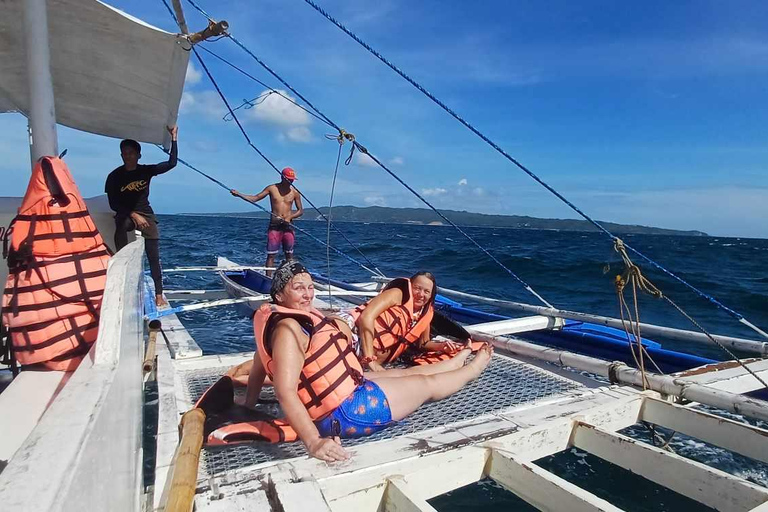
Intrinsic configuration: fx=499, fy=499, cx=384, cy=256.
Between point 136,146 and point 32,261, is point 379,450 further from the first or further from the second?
point 136,146

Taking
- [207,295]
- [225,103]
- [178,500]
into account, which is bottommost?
[207,295]

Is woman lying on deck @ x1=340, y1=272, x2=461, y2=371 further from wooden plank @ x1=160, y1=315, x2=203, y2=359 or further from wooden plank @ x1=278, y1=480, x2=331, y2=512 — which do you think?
wooden plank @ x1=278, y1=480, x2=331, y2=512

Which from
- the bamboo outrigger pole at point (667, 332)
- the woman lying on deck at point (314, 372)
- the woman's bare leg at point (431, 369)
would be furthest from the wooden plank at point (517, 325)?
the woman lying on deck at point (314, 372)

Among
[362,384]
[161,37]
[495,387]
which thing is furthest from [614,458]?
[161,37]

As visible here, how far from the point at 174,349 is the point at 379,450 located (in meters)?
2.79

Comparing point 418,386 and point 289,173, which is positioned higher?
point 289,173

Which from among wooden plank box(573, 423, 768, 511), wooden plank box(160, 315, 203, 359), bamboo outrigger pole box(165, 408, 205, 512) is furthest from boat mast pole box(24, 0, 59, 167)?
wooden plank box(573, 423, 768, 511)

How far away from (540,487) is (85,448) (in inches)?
87.2

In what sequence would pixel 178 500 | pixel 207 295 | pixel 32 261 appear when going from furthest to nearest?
pixel 207 295
pixel 32 261
pixel 178 500

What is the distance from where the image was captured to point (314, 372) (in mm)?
3014

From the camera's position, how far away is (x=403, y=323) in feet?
15.3

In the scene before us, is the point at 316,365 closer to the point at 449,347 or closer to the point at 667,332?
the point at 449,347

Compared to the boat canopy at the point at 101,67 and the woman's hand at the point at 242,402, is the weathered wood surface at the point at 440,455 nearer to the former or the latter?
the woman's hand at the point at 242,402

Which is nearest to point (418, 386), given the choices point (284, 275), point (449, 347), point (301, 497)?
point (284, 275)
